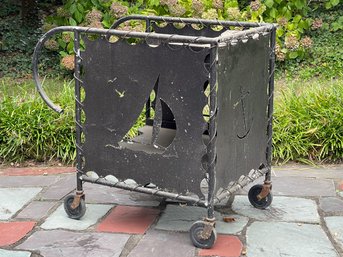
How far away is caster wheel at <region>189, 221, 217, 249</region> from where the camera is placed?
3283 millimetres

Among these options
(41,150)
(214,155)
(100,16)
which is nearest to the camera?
(214,155)

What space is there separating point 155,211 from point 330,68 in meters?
3.72

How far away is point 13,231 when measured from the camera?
140 inches

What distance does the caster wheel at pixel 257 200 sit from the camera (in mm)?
3850

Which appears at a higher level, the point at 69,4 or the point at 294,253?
the point at 69,4

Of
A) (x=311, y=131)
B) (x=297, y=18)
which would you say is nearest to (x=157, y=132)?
(x=311, y=131)

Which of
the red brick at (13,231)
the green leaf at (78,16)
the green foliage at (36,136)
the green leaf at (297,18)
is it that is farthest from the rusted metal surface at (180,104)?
the green leaf at (297,18)

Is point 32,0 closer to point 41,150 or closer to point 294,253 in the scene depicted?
point 41,150

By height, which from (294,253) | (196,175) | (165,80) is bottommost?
(294,253)

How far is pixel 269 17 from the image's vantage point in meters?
6.95

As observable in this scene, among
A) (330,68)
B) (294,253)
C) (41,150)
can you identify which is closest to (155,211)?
(294,253)

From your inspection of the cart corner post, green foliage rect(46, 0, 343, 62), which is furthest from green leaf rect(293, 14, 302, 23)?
the cart corner post

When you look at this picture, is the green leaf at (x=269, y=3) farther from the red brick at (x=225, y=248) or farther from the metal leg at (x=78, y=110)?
the red brick at (x=225, y=248)

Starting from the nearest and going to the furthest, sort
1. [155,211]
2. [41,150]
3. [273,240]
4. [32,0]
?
[273,240] → [155,211] → [41,150] → [32,0]
